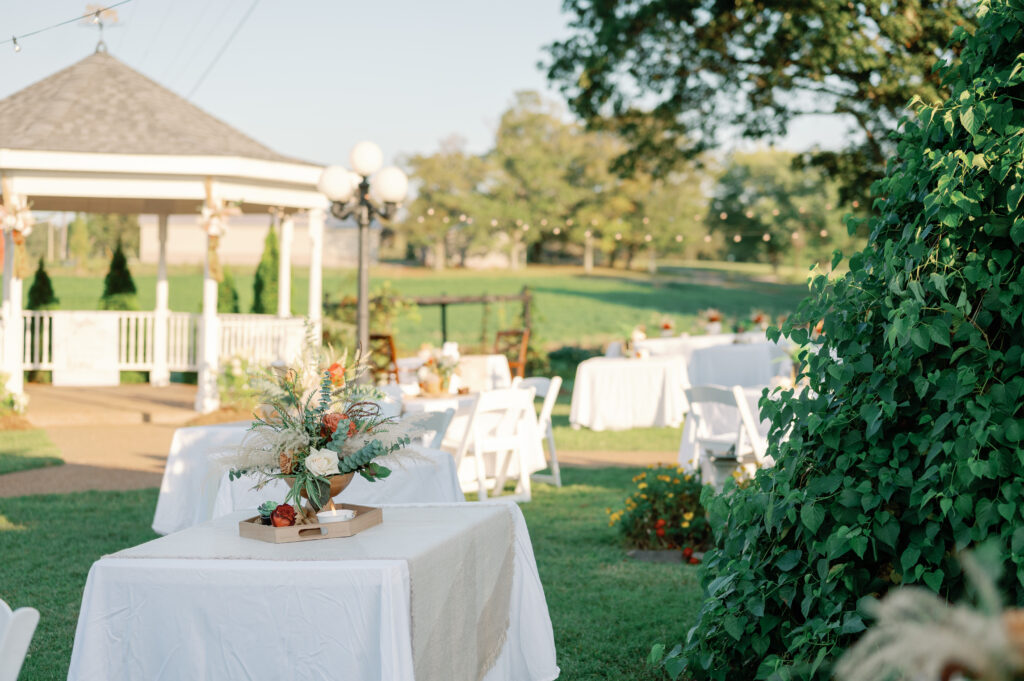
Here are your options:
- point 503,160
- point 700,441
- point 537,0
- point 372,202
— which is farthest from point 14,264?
point 503,160

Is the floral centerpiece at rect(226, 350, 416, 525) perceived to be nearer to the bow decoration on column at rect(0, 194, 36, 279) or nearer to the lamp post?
the lamp post

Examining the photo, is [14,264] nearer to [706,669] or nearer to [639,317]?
[706,669]

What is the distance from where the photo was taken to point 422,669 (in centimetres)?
301

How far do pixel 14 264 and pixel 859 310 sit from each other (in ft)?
39.4

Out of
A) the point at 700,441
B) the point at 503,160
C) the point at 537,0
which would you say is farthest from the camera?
the point at 503,160

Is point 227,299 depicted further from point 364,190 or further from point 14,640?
point 14,640

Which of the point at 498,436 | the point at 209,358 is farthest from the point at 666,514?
the point at 209,358

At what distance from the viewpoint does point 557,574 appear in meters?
5.99

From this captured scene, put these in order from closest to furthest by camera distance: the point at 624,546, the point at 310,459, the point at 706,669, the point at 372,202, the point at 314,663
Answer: the point at 314,663
the point at 310,459
the point at 706,669
the point at 624,546
the point at 372,202

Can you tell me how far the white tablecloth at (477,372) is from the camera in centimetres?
1127

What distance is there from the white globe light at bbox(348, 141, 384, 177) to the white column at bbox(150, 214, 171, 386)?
24.6 feet

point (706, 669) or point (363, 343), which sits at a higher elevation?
point (363, 343)

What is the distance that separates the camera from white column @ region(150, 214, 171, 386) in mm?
16000

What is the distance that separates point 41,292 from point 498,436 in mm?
11881
